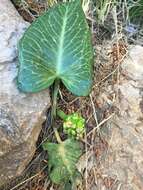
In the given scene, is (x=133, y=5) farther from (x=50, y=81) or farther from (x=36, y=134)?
(x=36, y=134)

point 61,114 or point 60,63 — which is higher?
point 60,63

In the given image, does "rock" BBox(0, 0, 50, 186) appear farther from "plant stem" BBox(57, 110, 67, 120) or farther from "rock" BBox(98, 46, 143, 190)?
"rock" BBox(98, 46, 143, 190)

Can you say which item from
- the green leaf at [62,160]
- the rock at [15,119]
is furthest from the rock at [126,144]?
the rock at [15,119]

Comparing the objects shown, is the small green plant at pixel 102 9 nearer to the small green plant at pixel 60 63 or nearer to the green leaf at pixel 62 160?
the small green plant at pixel 60 63

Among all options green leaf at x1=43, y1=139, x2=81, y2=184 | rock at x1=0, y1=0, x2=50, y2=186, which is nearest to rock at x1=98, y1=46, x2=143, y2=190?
green leaf at x1=43, y1=139, x2=81, y2=184

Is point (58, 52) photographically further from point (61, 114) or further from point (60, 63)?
point (61, 114)

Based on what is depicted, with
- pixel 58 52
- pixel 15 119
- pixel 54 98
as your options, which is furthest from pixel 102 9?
pixel 15 119

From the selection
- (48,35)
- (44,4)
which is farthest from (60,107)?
(44,4)
